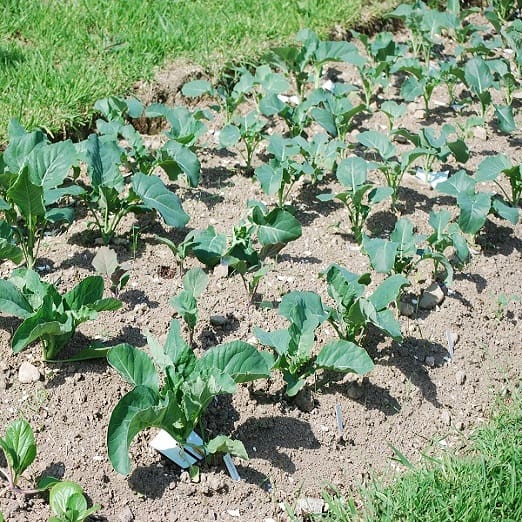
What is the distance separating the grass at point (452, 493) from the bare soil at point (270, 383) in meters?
0.11

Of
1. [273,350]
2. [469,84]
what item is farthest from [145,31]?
[273,350]

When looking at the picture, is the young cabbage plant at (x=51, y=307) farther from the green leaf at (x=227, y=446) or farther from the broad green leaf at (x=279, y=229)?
the broad green leaf at (x=279, y=229)

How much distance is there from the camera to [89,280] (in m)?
3.06

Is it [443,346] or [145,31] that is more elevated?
[145,31]

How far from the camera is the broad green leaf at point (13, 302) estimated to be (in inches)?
118

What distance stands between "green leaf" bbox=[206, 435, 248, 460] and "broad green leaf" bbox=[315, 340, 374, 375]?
0.48 metres

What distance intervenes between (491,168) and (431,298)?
82cm

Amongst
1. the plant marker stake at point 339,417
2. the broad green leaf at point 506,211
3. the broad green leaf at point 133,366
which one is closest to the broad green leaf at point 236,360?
the broad green leaf at point 133,366

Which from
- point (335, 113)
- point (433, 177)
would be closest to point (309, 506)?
point (433, 177)

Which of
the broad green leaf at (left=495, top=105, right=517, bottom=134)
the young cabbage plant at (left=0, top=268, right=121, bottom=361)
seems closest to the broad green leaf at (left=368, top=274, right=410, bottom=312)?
the young cabbage plant at (left=0, top=268, right=121, bottom=361)

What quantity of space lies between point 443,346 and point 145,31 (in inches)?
107

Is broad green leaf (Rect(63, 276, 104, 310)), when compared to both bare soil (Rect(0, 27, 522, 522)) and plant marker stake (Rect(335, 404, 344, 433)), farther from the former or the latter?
plant marker stake (Rect(335, 404, 344, 433))

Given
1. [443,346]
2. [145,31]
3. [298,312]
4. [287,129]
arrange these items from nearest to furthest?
[298,312] < [443,346] < [287,129] < [145,31]

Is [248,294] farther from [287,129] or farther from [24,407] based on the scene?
[287,129]
